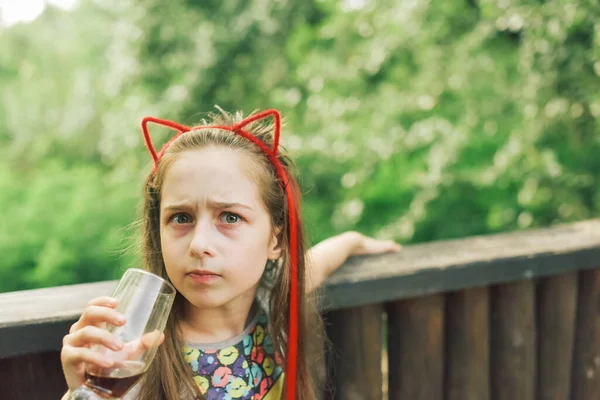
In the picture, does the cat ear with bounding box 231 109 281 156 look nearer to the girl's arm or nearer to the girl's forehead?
the girl's forehead

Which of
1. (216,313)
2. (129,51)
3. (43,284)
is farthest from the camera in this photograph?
(129,51)

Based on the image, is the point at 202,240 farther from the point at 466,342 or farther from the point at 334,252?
the point at 466,342

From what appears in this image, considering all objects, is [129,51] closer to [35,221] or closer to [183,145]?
[35,221]

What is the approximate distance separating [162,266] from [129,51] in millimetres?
6662

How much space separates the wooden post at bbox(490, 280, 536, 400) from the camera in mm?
2062

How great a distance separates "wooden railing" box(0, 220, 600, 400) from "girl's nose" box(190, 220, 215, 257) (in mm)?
336

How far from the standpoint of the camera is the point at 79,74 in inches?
468

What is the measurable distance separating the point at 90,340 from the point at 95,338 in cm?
1

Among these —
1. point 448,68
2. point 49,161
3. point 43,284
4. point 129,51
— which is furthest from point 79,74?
point 448,68

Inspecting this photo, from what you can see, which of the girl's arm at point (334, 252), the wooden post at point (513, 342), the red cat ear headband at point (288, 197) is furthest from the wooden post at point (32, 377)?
the wooden post at point (513, 342)

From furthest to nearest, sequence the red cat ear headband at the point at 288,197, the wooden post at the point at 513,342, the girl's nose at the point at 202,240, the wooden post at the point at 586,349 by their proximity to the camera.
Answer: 1. the wooden post at the point at 586,349
2. the wooden post at the point at 513,342
3. the red cat ear headband at the point at 288,197
4. the girl's nose at the point at 202,240

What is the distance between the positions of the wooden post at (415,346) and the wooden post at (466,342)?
0.26 ft

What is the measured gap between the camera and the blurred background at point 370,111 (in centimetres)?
419

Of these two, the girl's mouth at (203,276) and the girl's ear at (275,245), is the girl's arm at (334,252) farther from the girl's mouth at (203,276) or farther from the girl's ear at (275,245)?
the girl's mouth at (203,276)
